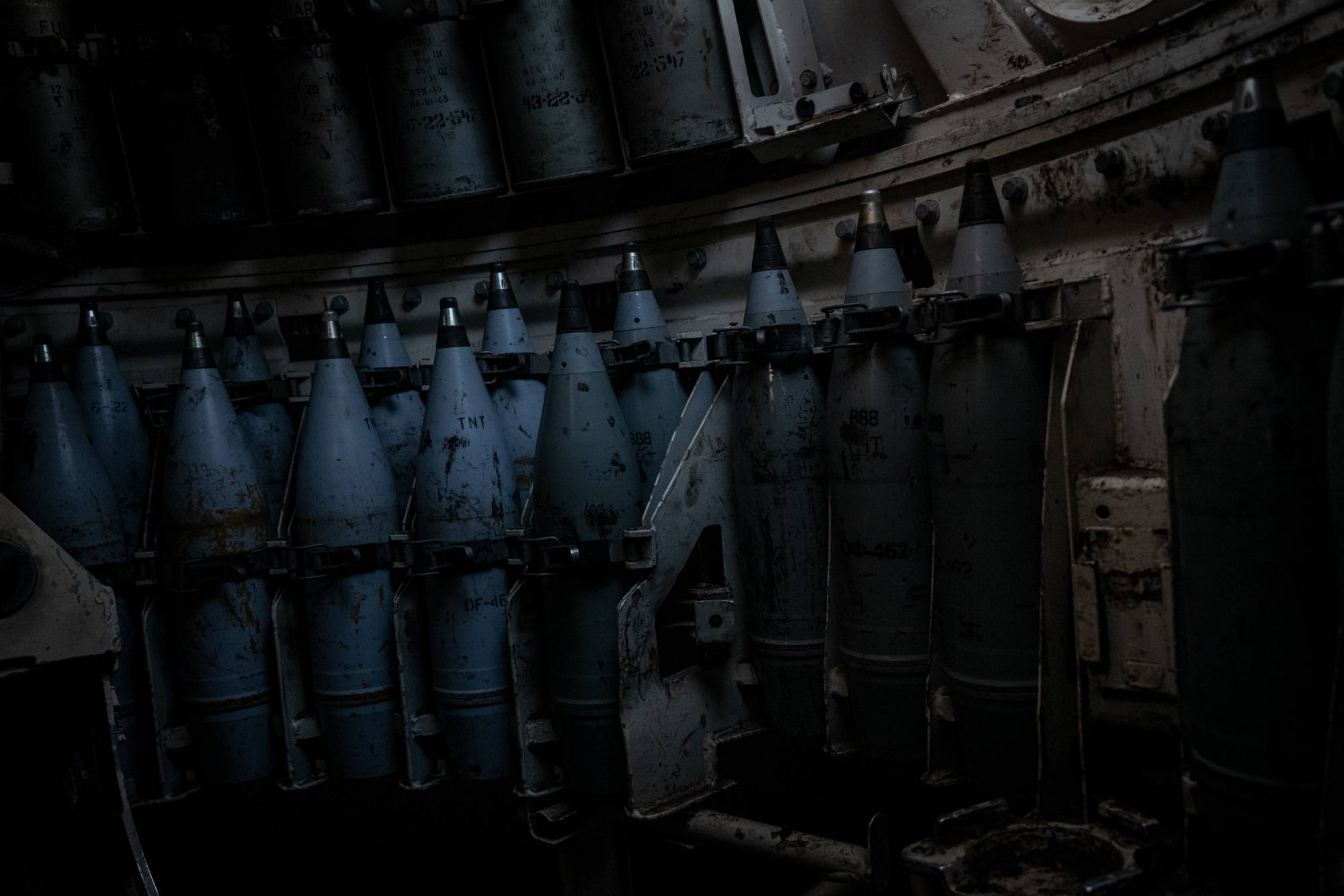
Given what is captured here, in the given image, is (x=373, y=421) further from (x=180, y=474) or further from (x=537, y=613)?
(x=537, y=613)

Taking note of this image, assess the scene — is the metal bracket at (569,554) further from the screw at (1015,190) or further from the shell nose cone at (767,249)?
the screw at (1015,190)

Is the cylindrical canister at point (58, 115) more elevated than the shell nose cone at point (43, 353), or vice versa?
the cylindrical canister at point (58, 115)

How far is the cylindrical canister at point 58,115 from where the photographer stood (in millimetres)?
2805

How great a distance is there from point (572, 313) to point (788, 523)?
0.69 m

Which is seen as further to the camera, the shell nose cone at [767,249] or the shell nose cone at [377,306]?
the shell nose cone at [377,306]

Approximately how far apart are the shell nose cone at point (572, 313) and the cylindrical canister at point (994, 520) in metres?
0.86

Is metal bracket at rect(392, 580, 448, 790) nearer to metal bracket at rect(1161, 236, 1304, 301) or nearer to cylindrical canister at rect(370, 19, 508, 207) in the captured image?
cylindrical canister at rect(370, 19, 508, 207)

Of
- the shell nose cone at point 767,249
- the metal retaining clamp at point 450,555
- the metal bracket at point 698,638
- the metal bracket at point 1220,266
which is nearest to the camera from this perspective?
the metal bracket at point 1220,266

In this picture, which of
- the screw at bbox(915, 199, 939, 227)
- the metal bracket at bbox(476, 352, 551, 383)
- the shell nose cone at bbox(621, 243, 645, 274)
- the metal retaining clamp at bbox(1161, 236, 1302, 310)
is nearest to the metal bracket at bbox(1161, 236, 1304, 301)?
the metal retaining clamp at bbox(1161, 236, 1302, 310)

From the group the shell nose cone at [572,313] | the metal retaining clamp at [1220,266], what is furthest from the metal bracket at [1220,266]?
the shell nose cone at [572,313]

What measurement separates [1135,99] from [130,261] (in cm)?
289

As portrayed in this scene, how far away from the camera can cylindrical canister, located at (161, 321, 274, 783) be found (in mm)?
2562

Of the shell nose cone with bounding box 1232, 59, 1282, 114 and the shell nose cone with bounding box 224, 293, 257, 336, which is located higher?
the shell nose cone with bounding box 224, 293, 257, 336

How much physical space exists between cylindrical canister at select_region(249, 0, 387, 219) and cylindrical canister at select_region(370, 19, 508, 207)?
126 mm
